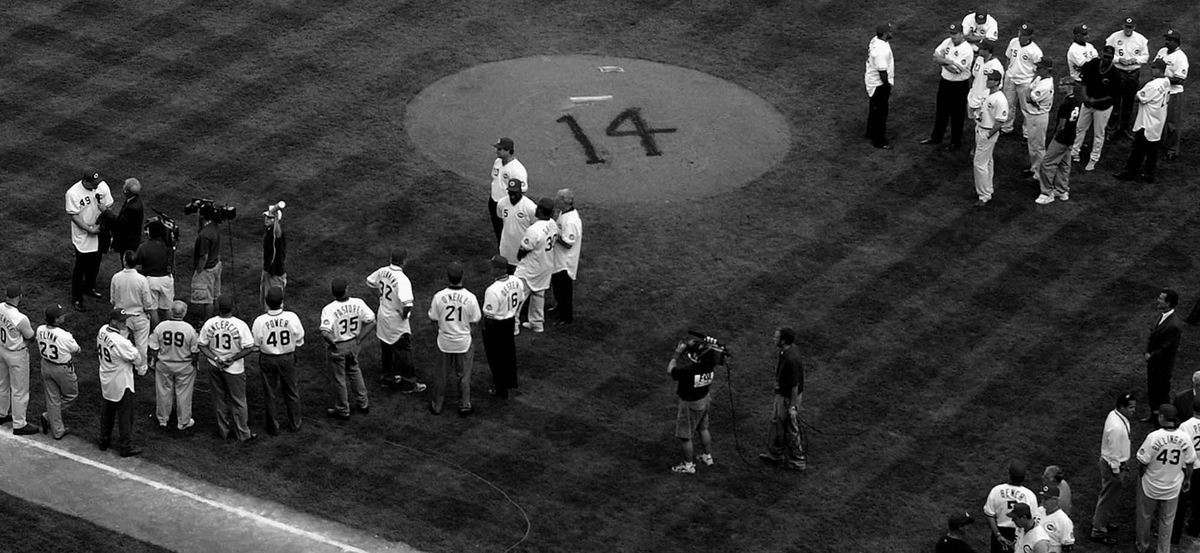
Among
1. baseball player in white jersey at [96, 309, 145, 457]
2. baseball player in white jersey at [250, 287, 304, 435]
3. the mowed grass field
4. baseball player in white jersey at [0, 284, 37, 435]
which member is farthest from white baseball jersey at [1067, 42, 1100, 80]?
baseball player in white jersey at [0, 284, 37, 435]

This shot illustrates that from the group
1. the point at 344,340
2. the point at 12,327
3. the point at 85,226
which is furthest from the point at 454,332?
the point at 85,226

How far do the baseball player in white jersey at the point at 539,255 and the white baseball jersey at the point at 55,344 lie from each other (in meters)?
5.02

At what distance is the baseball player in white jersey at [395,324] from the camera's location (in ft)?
63.5

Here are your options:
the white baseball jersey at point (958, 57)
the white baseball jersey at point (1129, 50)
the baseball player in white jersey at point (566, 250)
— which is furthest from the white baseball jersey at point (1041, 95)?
the baseball player in white jersey at point (566, 250)

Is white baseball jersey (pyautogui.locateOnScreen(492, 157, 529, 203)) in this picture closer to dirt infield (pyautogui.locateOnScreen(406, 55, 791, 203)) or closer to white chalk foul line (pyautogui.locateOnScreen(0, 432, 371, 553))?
dirt infield (pyautogui.locateOnScreen(406, 55, 791, 203))

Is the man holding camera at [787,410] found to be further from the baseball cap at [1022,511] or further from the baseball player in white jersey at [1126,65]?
the baseball player in white jersey at [1126,65]

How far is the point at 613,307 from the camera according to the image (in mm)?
21547

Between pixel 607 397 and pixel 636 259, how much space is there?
309cm

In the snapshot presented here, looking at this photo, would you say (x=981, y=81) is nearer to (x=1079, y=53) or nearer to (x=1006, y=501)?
(x=1079, y=53)

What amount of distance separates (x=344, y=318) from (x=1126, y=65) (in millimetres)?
12304

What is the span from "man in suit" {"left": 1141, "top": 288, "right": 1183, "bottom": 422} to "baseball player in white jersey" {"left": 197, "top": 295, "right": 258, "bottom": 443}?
30.3 ft

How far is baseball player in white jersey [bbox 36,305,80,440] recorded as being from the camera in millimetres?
18203

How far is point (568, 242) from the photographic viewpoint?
20797mm

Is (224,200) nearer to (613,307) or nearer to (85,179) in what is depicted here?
Answer: (85,179)
